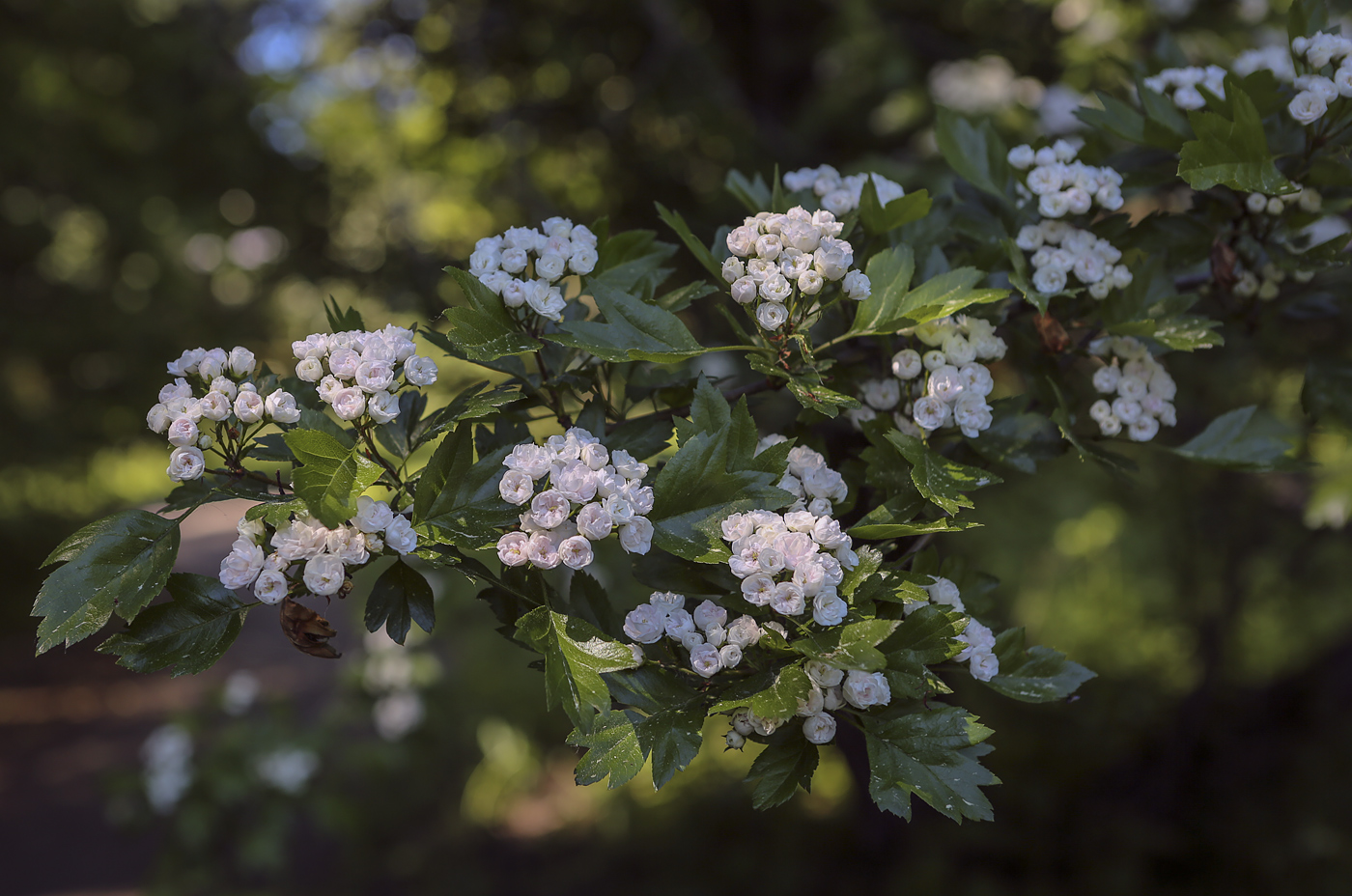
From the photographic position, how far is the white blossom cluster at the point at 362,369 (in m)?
0.97

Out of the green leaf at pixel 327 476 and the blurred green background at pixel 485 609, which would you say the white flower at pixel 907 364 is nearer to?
the green leaf at pixel 327 476

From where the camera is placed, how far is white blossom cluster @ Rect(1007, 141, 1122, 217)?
48.5 inches

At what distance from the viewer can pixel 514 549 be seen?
895mm

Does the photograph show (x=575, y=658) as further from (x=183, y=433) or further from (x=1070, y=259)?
(x=1070, y=259)

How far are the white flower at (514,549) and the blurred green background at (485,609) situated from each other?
4.76ft

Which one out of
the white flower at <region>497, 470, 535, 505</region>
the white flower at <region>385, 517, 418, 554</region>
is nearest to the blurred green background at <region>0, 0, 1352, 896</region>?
the white flower at <region>497, 470, 535, 505</region>

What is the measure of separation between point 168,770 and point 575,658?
3684mm

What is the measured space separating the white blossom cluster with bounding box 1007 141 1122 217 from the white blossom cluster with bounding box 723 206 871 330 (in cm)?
39

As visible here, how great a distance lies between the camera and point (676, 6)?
164 inches

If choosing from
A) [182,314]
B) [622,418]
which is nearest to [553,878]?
[622,418]

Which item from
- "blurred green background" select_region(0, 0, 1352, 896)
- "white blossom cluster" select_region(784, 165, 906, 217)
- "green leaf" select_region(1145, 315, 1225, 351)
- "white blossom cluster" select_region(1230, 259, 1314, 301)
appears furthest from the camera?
"blurred green background" select_region(0, 0, 1352, 896)

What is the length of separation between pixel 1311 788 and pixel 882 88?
360 cm

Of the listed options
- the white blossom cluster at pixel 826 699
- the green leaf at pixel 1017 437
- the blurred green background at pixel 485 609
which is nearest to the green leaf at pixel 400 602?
the white blossom cluster at pixel 826 699

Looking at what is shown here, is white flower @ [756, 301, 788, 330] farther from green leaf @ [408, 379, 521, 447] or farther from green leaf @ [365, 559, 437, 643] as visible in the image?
green leaf @ [365, 559, 437, 643]
